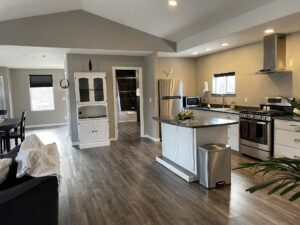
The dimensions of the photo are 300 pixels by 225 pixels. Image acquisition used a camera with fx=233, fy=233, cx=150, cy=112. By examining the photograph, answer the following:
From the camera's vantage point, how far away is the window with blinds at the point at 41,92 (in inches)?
387

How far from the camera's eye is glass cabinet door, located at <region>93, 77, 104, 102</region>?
6.25 metres

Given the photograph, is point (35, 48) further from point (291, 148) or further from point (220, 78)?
point (291, 148)

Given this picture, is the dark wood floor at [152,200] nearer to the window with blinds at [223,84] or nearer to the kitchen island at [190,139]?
the kitchen island at [190,139]

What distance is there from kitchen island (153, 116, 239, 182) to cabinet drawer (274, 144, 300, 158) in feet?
A: 3.55

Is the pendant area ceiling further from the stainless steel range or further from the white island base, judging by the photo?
the white island base

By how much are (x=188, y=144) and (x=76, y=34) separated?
3.71m

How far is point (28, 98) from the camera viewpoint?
31.9 feet

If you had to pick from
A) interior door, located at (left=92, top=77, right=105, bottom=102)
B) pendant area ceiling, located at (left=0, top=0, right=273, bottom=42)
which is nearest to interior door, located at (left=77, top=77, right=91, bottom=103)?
interior door, located at (left=92, top=77, right=105, bottom=102)

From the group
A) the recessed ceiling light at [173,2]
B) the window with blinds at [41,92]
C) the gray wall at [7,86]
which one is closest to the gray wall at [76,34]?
the recessed ceiling light at [173,2]

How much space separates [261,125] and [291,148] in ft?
2.21

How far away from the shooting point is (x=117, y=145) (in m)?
6.30

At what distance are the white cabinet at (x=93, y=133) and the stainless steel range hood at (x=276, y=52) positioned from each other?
4.13m

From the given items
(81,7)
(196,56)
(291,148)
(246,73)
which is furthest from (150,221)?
(196,56)

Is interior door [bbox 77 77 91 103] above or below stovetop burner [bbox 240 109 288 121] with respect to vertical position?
above
